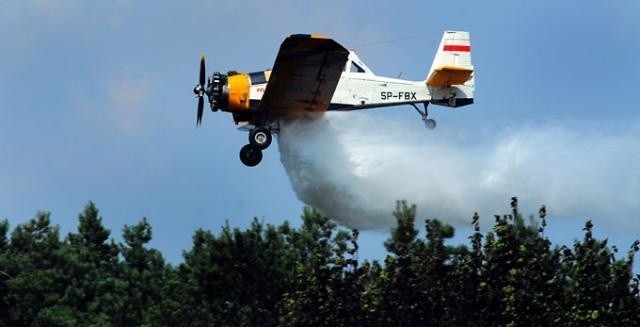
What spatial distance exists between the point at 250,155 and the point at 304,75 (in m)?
2.18

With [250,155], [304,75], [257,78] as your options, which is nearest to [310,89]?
A: [304,75]

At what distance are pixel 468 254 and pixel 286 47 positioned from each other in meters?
8.19

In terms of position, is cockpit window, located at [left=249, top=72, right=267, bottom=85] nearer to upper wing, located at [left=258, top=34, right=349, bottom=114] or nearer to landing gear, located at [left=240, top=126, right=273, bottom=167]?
upper wing, located at [left=258, top=34, right=349, bottom=114]

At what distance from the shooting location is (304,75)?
3328cm

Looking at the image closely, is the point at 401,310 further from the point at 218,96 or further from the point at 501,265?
the point at 218,96

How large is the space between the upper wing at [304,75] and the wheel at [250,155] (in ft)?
2.98

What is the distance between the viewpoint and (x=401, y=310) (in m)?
36.0

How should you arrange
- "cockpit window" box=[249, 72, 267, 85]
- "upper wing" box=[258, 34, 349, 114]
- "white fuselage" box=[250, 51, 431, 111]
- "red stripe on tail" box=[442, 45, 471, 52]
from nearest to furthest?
"upper wing" box=[258, 34, 349, 114] < "cockpit window" box=[249, 72, 267, 85] < "white fuselage" box=[250, 51, 431, 111] < "red stripe on tail" box=[442, 45, 471, 52]

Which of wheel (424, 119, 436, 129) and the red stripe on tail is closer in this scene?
wheel (424, 119, 436, 129)

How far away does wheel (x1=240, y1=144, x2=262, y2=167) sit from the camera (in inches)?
1331

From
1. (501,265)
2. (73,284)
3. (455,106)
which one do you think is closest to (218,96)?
(455,106)

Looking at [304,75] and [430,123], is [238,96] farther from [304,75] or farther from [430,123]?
[430,123]

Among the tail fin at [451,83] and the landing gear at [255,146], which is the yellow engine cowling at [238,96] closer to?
the landing gear at [255,146]

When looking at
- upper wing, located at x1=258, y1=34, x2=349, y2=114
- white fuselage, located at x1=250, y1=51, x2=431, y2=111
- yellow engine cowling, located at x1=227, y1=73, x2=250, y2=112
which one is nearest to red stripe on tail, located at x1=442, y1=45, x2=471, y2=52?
white fuselage, located at x1=250, y1=51, x2=431, y2=111
